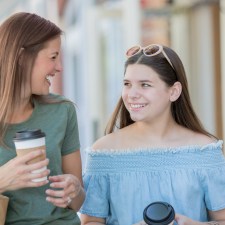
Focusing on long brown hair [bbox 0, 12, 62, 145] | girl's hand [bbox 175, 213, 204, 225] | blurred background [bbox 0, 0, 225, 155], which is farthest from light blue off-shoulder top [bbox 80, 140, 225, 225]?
blurred background [bbox 0, 0, 225, 155]

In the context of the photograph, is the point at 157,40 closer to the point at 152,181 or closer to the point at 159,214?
the point at 152,181

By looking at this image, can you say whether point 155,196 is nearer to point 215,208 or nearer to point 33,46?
point 215,208

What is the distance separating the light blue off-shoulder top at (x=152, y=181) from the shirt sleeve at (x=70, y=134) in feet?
0.56

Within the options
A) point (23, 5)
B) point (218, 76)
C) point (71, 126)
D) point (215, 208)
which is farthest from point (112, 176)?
point (23, 5)

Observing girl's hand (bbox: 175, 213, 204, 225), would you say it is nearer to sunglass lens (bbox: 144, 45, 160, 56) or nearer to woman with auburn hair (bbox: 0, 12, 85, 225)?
woman with auburn hair (bbox: 0, 12, 85, 225)

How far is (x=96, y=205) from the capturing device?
7.23 feet

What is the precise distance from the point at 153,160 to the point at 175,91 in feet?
0.97

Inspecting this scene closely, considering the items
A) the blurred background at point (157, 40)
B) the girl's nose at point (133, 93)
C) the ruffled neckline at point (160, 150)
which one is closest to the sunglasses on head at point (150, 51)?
the girl's nose at point (133, 93)

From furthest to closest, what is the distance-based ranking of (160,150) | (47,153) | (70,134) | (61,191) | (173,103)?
(173,103) → (160,150) → (70,134) → (47,153) → (61,191)

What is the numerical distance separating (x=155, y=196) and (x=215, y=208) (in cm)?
24

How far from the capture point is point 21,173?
170cm

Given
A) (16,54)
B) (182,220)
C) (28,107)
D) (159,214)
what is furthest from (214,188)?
(16,54)

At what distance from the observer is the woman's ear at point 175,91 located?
7.30 feet

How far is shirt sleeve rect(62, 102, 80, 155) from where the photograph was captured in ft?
6.81
